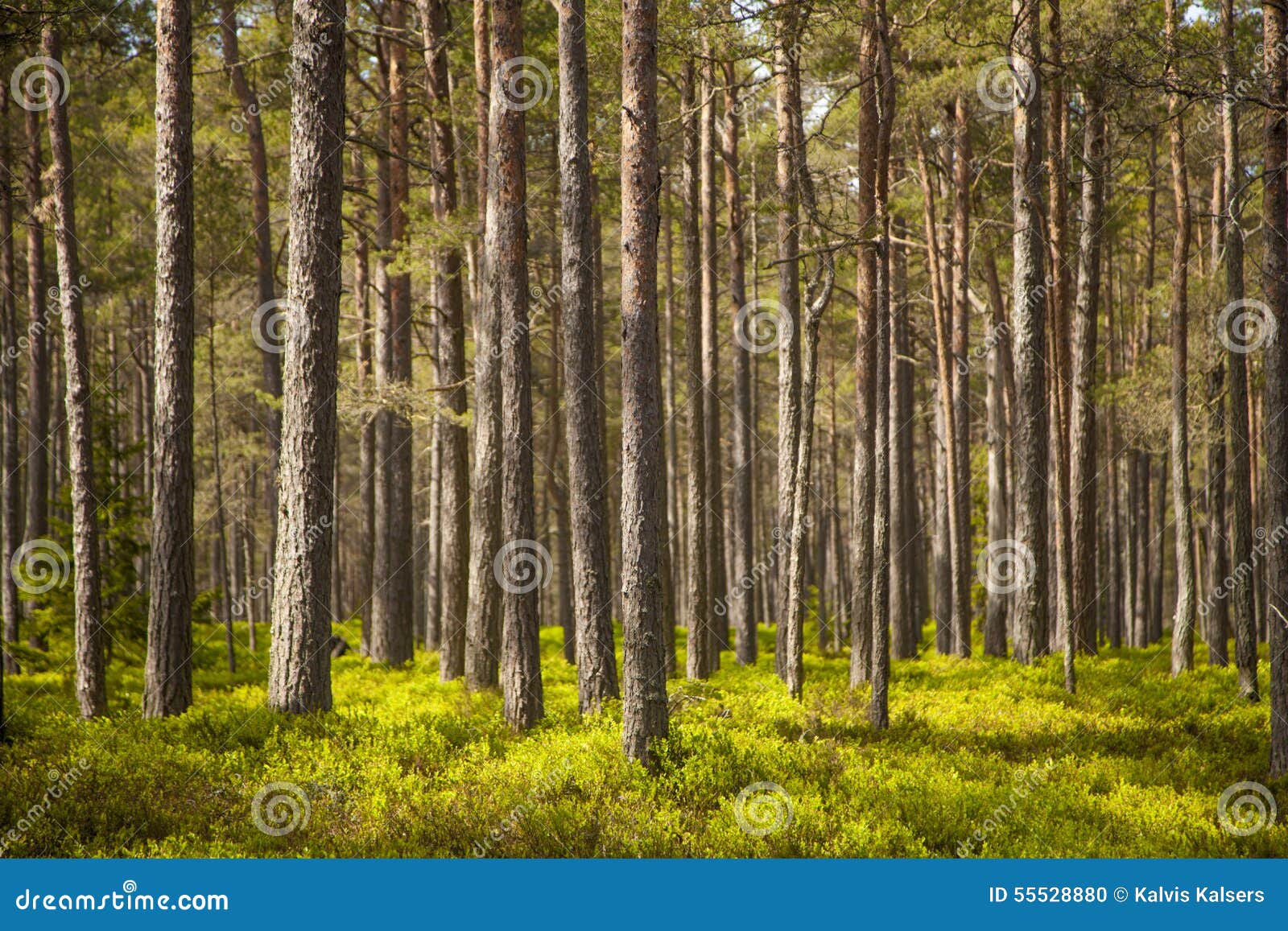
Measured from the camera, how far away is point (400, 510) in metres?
16.8

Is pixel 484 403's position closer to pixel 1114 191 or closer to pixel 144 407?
pixel 1114 191

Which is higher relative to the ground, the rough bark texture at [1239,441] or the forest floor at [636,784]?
the rough bark texture at [1239,441]

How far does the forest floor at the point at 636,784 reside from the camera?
6.92m

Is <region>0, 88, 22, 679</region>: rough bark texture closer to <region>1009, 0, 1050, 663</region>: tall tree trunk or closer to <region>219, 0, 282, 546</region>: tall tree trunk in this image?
<region>219, 0, 282, 546</region>: tall tree trunk

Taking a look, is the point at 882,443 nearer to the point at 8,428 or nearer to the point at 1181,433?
the point at 1181,433

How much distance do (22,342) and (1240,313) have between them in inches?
707

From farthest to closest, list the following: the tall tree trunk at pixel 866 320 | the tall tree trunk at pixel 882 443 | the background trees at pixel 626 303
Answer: the tall tree trunk at pixel 866 320 < the tall tree trunk at pixel 882 443 < the background trees at pixel 626 303

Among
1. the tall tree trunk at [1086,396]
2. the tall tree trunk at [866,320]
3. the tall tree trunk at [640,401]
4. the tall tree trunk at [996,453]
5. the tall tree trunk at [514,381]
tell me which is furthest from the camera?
the tall tree trunk at [996,453]

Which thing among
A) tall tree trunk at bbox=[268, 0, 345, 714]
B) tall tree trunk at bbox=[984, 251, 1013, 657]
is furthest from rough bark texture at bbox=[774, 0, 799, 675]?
tall tree trunk at bbox=[268, 0, 345, 714]

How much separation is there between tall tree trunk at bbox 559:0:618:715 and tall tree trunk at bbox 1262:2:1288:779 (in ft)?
20.0

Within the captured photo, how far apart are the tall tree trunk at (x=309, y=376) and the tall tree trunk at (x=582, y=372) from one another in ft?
7.35

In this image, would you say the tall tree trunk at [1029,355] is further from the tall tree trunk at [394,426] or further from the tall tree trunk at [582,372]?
the tall tree trunk at [394,426]

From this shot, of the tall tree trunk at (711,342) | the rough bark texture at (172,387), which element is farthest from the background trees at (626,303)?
the tall tree trunk at (711,342)

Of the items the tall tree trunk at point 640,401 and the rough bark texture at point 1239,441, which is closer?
the tall tree trunk at point 640,401
